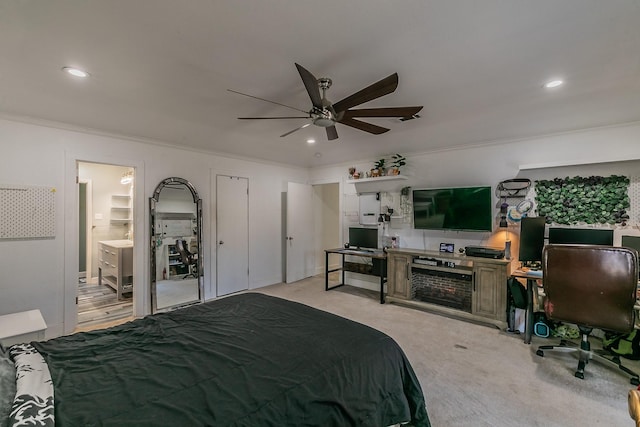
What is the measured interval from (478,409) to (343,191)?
4.18 metres

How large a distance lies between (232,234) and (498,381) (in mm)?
4143

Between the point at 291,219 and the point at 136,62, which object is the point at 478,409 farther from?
the point at 291,219

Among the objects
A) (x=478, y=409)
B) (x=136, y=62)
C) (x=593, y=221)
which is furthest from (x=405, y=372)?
(x=593, y=221)

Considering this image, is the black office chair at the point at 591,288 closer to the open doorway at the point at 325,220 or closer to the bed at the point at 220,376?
the bed at the point at 220,376

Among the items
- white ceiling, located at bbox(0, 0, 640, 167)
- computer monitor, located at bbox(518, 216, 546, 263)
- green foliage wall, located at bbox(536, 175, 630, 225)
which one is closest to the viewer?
white ceiling, located at bbox(0, 0, 640, 167)

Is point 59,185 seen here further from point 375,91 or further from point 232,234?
point 375,91

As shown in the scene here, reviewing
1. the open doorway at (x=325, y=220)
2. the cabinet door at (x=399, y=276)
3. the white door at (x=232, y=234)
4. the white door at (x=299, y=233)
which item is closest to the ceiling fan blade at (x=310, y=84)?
the cabinet door at (x=399, y=276)

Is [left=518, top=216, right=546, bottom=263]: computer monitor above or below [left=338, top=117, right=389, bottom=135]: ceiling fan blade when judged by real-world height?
below

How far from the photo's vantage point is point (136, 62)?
221 centimetres

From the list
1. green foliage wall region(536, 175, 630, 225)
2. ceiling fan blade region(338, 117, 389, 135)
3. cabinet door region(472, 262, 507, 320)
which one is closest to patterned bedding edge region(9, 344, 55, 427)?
ceiling fan blade region(338, 117, 389, 135)

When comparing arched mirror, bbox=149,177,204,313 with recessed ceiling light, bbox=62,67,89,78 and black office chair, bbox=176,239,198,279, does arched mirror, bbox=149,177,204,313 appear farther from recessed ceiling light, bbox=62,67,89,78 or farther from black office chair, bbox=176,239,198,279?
recessed ceiling light, bbox=62,67,89,78

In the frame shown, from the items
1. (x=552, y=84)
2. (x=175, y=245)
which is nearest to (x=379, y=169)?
(x=552, y=84)

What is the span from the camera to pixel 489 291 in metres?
3.56

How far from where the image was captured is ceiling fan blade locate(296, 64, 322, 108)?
69.3 inches
